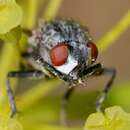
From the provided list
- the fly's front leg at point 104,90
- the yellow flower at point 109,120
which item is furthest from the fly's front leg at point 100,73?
the yellow flower at point 109,120

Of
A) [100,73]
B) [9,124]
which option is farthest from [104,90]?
[9,124]

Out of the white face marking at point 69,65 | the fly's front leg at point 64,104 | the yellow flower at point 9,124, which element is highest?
the white face marking at point 69,65

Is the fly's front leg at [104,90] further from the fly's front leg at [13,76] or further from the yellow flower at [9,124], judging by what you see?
the yellow flower at [9,124]

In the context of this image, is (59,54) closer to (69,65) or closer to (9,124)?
(69,65)

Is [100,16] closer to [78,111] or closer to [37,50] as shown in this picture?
[78,111]

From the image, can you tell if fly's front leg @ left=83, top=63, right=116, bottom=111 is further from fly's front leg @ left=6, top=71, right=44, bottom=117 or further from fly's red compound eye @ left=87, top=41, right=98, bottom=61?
fly's front leg @ left=6, top=71, right=44, bottom=117

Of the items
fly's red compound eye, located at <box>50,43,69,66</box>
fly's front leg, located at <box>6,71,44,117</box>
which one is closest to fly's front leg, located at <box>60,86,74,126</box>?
fly's front leg, located at <box>6,71,44,117</box>
